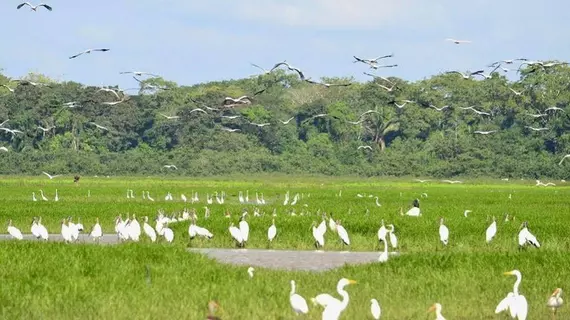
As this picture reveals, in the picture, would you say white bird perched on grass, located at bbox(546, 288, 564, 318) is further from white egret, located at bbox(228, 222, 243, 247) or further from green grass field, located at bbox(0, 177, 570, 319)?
white egret, located at bbox(228, 222, 243, 247)

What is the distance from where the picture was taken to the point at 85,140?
9175 centimetres

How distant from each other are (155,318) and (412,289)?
15.8 ft

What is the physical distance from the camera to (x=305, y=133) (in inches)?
3971

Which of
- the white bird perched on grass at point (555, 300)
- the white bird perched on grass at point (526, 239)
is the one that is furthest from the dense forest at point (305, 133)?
the white bird perched on grass at point (555, 300)

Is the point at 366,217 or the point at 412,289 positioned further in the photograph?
the point at 366,217

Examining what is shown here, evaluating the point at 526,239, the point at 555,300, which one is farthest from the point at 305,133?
the point at 555,300

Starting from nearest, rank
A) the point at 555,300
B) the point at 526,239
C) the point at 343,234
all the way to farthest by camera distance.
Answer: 1. the point at 555,300
2. the point at 526,239
3. the point at 343,234

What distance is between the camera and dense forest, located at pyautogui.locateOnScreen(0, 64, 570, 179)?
285 feet

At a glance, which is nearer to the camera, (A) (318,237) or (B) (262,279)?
(B) (262,279)

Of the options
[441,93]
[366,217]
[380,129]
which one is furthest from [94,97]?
[366,217]

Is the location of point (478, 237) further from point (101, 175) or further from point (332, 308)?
point (101, 175)

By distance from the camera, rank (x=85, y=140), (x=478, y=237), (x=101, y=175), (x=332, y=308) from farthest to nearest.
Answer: (x=85, y=140)
(x=101, y=175)
(x=478, y=237)
(x=332, y=308)

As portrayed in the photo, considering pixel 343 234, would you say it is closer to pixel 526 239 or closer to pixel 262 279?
pixel 526 239

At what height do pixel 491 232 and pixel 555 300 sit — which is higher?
pixel 555 300
